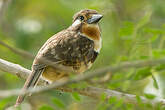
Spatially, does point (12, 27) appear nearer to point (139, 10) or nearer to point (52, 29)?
point (52, 29)

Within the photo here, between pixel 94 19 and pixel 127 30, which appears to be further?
pixel 94 19

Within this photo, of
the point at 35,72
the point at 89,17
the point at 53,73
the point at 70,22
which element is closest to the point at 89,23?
the point at 89,17

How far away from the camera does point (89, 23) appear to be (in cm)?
412

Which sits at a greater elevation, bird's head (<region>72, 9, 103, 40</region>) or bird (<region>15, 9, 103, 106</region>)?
bird's head (<region>72, 9, 103, 40</region>)

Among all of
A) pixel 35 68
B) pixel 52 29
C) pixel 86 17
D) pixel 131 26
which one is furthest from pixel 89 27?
pixel 52 29

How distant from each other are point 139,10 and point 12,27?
1.73m

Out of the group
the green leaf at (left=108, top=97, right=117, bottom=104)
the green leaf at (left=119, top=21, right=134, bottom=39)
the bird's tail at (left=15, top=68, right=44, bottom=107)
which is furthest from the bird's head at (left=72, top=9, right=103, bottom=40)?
the green leaf at (left=108, top=97, right=117, bottom=104)

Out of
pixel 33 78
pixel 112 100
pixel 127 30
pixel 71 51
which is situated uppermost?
pixel 127 30

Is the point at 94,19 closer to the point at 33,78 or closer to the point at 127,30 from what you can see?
the point at 127,30

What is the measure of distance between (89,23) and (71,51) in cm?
56

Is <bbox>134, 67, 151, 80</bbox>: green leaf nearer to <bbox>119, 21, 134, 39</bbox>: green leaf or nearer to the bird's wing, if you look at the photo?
<bbox>119, 21, 134, 39</bbox>: green leaf

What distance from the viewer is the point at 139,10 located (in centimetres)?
647

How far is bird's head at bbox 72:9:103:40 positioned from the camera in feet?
13.3

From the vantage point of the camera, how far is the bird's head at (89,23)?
159 inches
